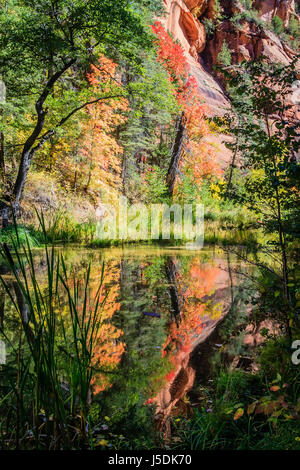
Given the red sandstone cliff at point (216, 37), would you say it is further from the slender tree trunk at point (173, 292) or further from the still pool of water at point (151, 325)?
the still pool of water at point (151, 325)

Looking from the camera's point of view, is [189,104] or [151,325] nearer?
[151,325]

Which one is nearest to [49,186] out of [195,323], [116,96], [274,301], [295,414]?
[116,96]

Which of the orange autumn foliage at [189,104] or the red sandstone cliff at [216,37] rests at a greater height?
the red sandstone cliff at [216,37]

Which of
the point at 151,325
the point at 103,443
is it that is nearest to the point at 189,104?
the point at 151,325

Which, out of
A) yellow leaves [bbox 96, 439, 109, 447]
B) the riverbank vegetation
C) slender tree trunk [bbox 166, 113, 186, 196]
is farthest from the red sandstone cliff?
yellow leaves [bbox 96, 439, 109, 447]

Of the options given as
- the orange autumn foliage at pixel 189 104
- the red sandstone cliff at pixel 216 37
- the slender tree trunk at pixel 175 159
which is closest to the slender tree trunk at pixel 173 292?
the slender tree trunk at pixel 175 159

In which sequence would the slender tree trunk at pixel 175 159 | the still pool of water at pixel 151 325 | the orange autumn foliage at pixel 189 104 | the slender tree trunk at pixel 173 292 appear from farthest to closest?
the orange autumn foliage at pixel 189 104 → the slender tree trunk at pixel 175 159 → the slender tree trunk at pixel 173 292 → the still pool of water at pixel 151 325

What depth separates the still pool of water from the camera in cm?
183

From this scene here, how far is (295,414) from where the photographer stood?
131 centimetres

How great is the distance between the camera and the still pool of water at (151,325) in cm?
183

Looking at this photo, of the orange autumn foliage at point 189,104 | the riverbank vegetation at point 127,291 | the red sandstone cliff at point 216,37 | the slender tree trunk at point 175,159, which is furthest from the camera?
the red sandstone cliff at point 216,37

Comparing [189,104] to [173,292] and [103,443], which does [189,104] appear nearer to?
[173,292]

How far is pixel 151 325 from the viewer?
2.85 m

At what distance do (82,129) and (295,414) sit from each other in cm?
1118
